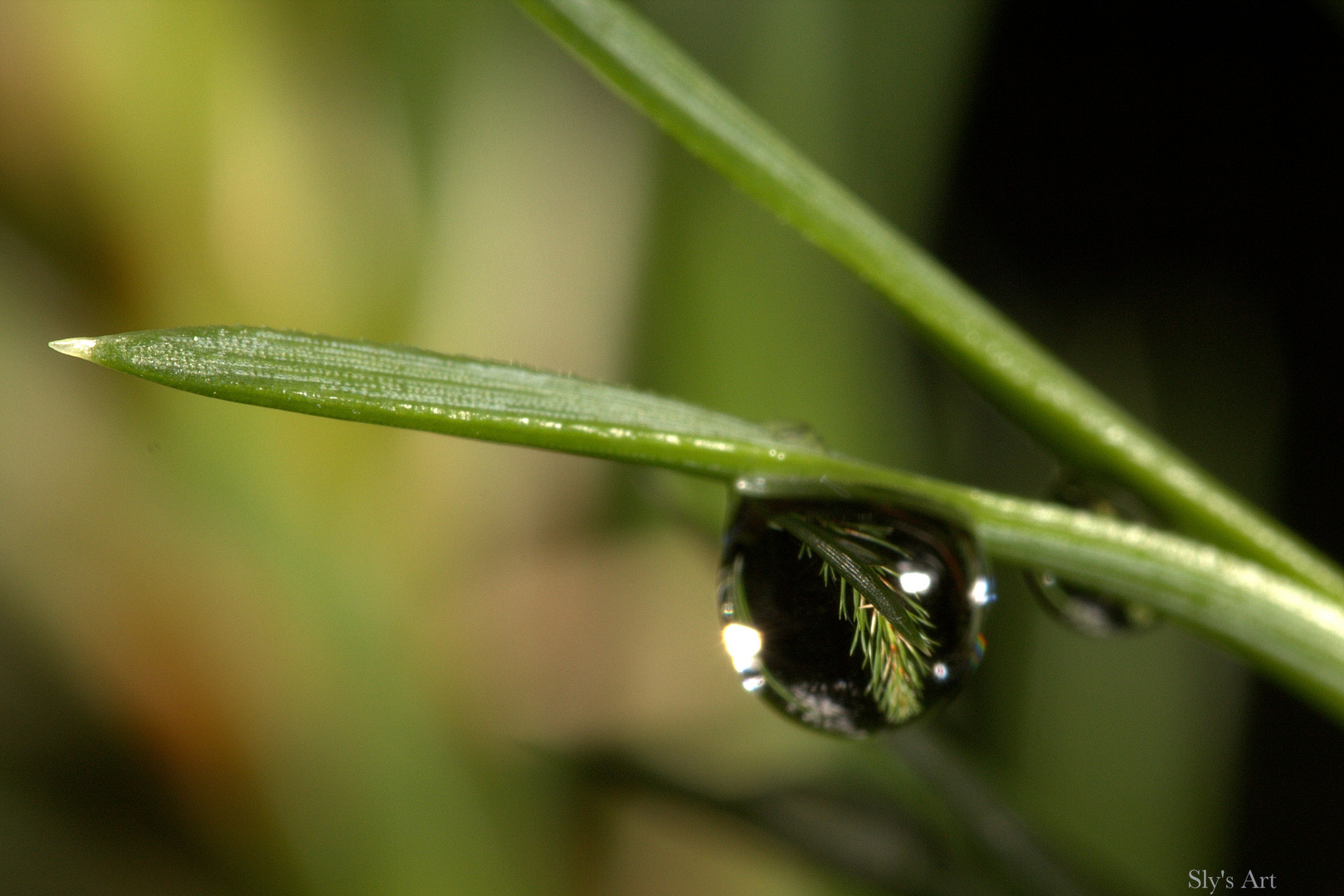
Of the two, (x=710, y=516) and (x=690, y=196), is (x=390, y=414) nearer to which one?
(x=710, y=516)

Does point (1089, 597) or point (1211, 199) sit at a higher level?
point (1211, 199)

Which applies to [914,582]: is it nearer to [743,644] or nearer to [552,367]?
[743,644]

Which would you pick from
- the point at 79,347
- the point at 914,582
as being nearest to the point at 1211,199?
the point at 914,582

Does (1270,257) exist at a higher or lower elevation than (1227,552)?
higher

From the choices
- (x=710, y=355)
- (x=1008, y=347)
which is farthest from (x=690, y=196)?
(x=1008, y=347)

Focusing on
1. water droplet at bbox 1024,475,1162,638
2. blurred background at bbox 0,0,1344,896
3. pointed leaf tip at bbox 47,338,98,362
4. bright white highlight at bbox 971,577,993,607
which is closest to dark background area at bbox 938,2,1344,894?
blurred background at bbox 0,0,1344,896

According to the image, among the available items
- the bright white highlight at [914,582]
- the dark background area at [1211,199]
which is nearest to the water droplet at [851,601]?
the bright white highlight at [914,582]
